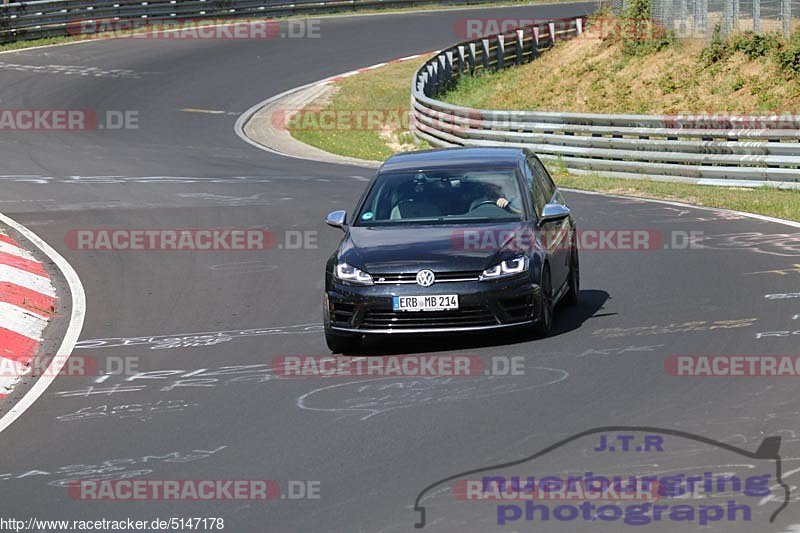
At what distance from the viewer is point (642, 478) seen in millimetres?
7168

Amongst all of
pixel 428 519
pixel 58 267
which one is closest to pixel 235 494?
pixel 428 519

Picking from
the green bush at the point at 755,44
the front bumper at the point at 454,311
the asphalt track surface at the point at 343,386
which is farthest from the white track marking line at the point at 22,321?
the green bush at the point at 755,44

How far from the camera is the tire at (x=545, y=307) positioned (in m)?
11.1

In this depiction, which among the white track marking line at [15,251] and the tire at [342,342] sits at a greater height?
the tire at [342,342]

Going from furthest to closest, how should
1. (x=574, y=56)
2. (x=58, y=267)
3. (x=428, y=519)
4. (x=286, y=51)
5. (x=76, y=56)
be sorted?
(x=286, y=51), (x=76, y=56), (x=574, y=56), (x=58, y=267), (x=428, y=519)

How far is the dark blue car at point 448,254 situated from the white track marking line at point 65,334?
7.61 feet

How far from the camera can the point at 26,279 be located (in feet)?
50.0

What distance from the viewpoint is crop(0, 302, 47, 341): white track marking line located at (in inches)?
505

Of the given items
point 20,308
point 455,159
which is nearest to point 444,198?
point 455,159

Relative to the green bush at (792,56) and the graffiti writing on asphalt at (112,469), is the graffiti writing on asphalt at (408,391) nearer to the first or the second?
the graffiti writing on asphalt at (112,469)

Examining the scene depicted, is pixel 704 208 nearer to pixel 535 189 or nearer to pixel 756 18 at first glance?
pixel 535 189

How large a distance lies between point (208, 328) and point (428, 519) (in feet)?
21.3

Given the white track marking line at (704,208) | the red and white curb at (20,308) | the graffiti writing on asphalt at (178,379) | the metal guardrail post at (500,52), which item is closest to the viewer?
the graffiti writing on asphalt at (178,379)

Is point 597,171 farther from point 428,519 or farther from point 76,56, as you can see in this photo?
point 76,56
